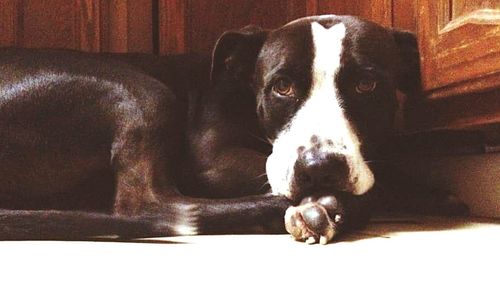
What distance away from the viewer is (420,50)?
5.47 feet

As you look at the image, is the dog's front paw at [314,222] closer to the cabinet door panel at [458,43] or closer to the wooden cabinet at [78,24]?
the cabinet door panel at [458,43]

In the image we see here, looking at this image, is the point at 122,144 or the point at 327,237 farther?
the point at 122,144

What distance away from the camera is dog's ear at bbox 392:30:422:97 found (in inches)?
65.6

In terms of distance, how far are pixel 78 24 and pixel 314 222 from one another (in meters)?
1.19

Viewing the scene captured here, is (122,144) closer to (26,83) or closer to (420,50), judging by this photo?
(26,83)

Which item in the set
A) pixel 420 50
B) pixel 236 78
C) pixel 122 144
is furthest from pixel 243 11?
pixel 122 144

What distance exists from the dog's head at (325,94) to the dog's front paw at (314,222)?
6 centimetres

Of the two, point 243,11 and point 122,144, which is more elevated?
point 243,11

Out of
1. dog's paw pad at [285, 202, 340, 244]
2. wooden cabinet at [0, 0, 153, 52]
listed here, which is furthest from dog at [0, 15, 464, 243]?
wooden cabinet at [0, 0, 153, 52]

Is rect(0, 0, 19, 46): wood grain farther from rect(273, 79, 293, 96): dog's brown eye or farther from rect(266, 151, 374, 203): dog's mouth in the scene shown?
rect(266, 151, 374, 203): dog's mouth

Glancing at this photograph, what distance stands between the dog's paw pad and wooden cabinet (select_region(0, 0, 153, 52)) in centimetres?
110

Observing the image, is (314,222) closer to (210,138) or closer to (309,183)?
(309,183)

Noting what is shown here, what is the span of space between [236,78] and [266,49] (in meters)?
0.16

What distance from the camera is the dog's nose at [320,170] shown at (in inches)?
52.1
